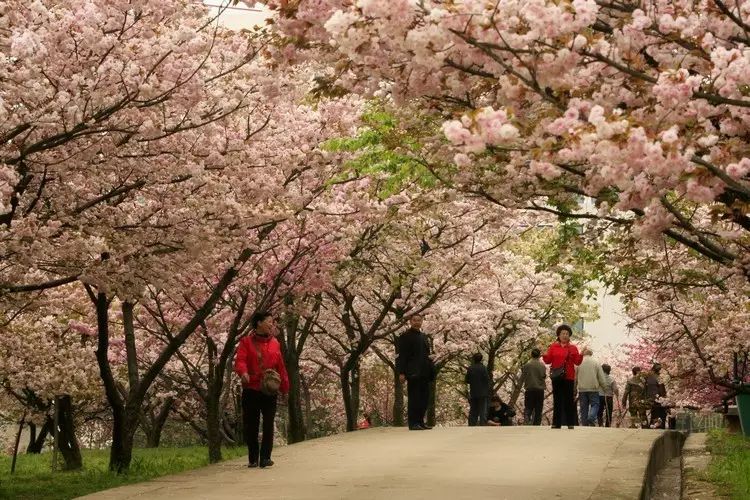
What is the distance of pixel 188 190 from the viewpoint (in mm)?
Answer: 14664

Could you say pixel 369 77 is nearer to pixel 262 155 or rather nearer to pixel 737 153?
pixel 737 153

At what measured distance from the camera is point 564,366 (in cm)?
2022

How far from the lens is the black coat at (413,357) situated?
19922 mm

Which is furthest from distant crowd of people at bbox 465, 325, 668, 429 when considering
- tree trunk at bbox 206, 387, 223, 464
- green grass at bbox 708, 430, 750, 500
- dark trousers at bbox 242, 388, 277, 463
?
dark trousers at bbox 242, 388, 277, 463

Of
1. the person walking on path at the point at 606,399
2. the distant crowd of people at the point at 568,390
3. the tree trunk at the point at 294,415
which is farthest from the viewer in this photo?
the person walking on path at the point at 606,399

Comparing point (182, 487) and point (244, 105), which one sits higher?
point (244, 105)

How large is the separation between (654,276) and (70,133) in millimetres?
10709

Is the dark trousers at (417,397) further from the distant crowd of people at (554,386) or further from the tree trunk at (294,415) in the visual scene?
the tree trunk at (294,415)

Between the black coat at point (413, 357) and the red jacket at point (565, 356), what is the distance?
2.04 meters

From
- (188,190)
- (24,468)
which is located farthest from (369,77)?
(24,468)

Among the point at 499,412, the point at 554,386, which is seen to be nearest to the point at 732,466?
the point at 554,386

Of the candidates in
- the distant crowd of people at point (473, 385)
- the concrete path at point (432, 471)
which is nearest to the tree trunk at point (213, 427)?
the distant crowd of people at point (473, 385)

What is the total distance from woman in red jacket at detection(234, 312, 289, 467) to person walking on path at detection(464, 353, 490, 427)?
12771 millimetres

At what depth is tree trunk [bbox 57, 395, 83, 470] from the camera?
81.9 ft
